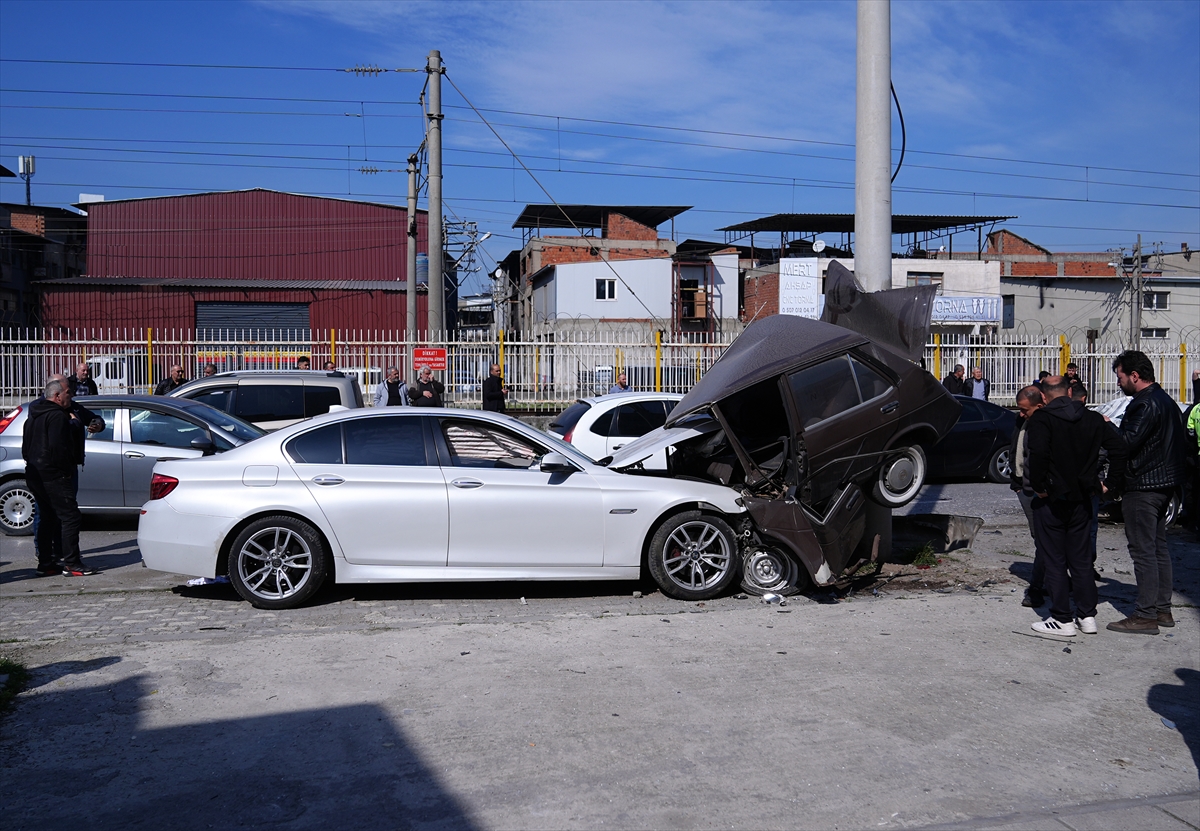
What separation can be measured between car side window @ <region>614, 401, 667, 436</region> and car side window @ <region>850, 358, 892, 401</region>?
4.14m

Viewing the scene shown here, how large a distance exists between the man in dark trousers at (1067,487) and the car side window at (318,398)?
30.7 ft

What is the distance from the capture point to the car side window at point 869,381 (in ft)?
26.6

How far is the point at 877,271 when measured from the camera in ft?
30.0

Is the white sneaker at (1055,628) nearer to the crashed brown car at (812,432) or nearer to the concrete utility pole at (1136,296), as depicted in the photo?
the crashed brown car at (812,432)

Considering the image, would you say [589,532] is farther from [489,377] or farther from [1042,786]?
[489,377]

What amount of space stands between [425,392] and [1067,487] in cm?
1167

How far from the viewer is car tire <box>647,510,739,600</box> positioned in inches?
305

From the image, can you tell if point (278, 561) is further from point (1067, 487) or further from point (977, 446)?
point (977, 446)

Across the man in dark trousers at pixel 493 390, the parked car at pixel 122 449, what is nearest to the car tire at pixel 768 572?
the parked car at pixel 122 449

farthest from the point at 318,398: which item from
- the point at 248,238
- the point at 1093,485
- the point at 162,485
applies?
the point at 248,238

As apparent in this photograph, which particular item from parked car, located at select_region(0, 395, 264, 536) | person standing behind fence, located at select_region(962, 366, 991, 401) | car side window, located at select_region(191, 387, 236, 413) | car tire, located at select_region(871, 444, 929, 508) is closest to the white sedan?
car tire, located at select_region(871, 444, 929, 508)

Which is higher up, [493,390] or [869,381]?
[493,390]

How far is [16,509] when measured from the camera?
11.0 meters

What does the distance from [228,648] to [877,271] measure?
6358 mm
